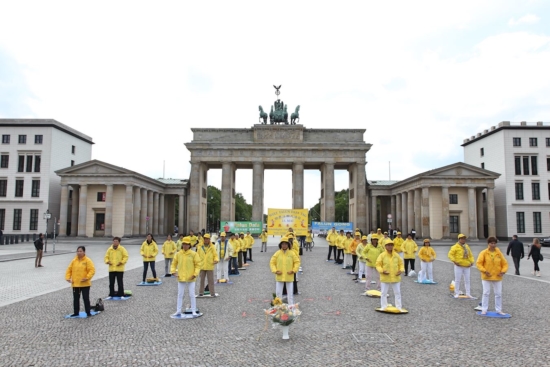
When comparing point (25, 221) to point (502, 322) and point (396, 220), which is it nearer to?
point (396, 220)

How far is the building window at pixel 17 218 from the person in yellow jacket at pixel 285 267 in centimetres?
5943

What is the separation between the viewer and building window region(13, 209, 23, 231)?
195ft

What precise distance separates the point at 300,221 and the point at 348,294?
2710cm

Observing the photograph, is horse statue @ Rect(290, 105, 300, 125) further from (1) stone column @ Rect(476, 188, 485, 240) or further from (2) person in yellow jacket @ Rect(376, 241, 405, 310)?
(2) person in yellow jacket @ Rect(376, 241, 405, 310)

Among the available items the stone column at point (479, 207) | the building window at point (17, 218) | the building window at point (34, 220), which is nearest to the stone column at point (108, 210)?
the building window at point (34, 220)

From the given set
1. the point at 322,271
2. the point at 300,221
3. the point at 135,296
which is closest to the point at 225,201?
the point at 300,221

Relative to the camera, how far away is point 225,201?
66.1 m

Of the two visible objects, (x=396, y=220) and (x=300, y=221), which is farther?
(x=396, y=220)

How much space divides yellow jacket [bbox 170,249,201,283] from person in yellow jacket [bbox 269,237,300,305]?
1.97 m

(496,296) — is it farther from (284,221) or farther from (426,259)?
(284,221)

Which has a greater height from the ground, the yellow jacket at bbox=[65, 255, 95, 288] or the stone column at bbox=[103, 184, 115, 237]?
the stone column at bbox=[103, 184, 115, 237]

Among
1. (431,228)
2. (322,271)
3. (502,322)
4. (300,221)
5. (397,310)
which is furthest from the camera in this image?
(431,228)

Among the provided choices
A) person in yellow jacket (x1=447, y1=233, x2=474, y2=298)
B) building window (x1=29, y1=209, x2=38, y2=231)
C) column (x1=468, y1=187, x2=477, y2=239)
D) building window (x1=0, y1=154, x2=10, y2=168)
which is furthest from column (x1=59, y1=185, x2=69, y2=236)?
person in yellow jacket (x1=447, y1=233, x2=474, y2=298)

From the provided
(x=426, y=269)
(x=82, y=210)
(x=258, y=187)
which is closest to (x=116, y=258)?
(x=426, y=269)
